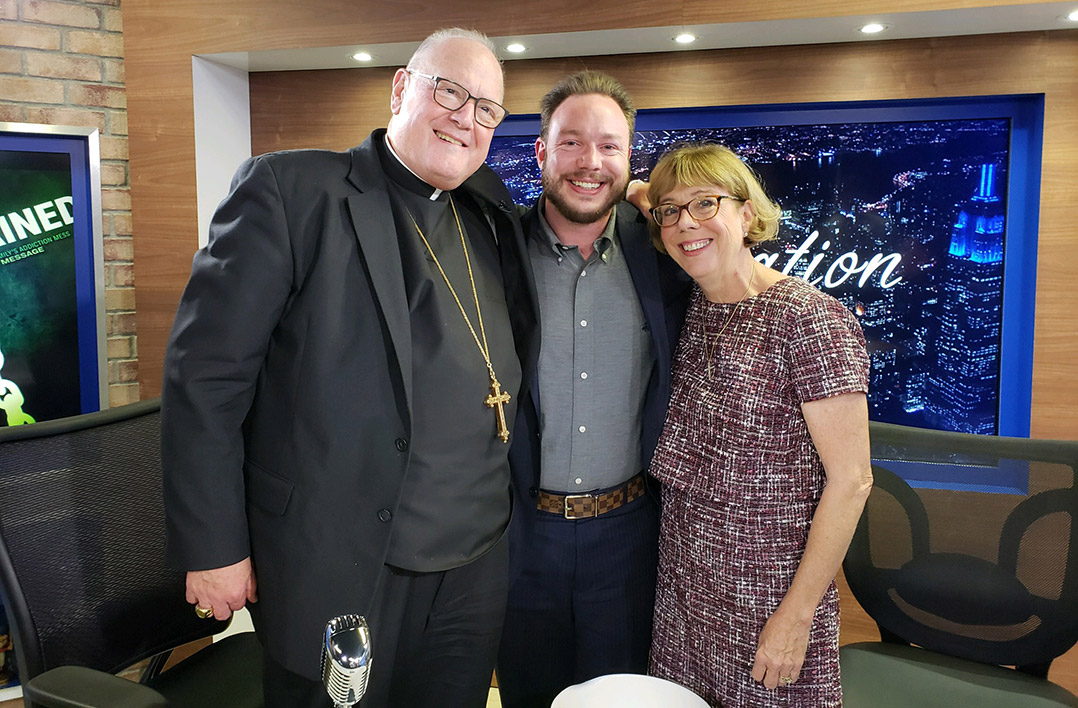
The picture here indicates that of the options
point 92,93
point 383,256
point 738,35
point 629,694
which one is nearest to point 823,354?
point 629,694

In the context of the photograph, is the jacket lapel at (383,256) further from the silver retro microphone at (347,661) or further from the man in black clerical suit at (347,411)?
the silver retro microphone at (347,661)

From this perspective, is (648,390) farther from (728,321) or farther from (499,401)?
(499,401)

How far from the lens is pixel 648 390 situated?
6.07ft

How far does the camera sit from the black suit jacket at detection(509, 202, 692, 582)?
1.78 meters

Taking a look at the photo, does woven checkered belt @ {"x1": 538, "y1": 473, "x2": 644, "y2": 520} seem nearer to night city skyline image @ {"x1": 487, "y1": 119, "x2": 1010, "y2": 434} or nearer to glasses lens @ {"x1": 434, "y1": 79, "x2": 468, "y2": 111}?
glasses lens @ {"x1": 434, "y1": 79, "x2": 468, "y2": 111}

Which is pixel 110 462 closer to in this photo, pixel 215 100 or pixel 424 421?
pixel 424 421

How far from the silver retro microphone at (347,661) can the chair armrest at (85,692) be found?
700 mm

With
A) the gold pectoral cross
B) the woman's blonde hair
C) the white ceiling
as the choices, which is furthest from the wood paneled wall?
the gold pectoral cross

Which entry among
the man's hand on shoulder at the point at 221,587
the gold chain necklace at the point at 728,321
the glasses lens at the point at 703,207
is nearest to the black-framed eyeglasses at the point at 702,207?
the glasses lens at the point at 703,207

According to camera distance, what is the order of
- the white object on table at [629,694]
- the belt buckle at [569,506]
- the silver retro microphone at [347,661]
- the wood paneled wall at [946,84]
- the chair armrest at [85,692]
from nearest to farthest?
the silver retro microphone at [347,661]
the chair armrest at [85,692]
the white object on table at [629,694]
the belt buckle at [569,506]
the wood paneled wall at [946,84]

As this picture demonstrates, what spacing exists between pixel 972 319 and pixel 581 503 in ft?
5.27

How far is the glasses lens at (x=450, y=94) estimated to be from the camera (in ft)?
5.11

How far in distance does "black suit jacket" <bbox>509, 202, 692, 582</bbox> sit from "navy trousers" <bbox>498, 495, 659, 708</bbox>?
4 cm

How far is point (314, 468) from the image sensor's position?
1390 mm
